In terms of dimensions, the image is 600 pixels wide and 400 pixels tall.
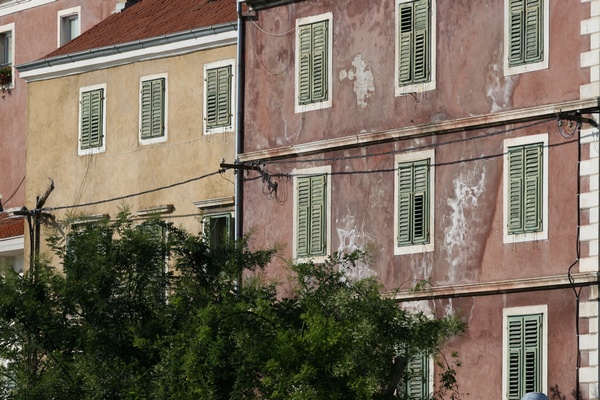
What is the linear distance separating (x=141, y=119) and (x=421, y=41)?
846cm

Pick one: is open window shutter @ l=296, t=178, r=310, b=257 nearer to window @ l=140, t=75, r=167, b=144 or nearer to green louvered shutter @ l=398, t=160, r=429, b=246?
green louvered shutter @ l=398, t=160, r=429, b=246

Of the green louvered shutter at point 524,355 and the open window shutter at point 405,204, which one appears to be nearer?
the green louvered shutter at point 524,355

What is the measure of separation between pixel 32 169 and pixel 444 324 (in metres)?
17.8

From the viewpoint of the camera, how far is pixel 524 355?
135ft

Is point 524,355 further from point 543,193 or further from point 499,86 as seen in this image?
point 499,86

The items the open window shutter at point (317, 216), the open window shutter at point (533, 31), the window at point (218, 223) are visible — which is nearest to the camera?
the open window shutter at point (533, 31)

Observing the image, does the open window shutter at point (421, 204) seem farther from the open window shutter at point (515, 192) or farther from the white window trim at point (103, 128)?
the white window trim at point (103, 128)

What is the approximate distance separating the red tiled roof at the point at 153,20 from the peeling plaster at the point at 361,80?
13.2 feet

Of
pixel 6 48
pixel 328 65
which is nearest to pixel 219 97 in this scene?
pixel 328 65

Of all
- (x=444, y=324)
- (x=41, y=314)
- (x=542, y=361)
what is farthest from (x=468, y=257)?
(x=41, y=314)

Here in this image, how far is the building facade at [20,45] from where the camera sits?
61312 millimetres

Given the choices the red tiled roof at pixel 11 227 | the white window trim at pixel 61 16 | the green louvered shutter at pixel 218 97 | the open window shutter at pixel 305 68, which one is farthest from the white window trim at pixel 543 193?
the white window trim at pixel 61 16

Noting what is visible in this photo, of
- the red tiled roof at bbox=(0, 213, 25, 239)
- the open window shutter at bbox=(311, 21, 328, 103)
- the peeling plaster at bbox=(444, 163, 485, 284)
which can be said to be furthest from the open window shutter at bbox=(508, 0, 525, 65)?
the red tiled roof at bbox=(0, 213, 25, 239)

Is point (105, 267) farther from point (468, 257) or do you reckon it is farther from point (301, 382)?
point (468, 257)
